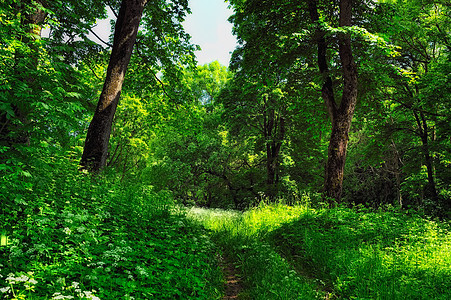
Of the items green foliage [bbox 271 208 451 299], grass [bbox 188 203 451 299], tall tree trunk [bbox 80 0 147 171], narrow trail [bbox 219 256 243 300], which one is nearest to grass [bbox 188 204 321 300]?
grass [bbox 188 203 451 299]

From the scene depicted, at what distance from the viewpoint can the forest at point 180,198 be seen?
3248mm

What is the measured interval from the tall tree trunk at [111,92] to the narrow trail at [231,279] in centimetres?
429

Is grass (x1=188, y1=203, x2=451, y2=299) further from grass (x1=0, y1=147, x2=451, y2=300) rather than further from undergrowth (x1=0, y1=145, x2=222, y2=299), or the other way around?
undergrowth (x1=0, y1=145, x2=222, y2=299)

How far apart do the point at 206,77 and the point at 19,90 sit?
2882cm

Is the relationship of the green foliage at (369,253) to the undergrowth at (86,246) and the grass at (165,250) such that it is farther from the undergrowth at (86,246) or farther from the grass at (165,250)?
the undergrowth at (86,246)

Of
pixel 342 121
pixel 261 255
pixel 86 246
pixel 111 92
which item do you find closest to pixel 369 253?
pixel 261 255

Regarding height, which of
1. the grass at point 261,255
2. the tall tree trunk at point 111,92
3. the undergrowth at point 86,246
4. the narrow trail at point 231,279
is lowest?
the narrow trail at point 231,279

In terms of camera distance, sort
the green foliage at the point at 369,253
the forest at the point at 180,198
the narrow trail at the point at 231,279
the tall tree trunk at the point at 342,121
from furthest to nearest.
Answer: the tall tree trunk at the point at 342,121 < the narrow trail at the point at 231,279 < the green foliage at the point at 369,253 < the forest at the point at 180,198

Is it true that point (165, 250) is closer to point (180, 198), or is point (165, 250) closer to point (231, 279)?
point (231, 279)

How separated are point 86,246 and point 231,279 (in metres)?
2.81

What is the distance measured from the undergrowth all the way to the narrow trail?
27cm

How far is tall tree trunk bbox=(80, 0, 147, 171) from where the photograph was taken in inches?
267

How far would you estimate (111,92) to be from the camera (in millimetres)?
7207

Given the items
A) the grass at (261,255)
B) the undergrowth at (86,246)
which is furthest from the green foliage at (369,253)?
the undergrowth at (86,246)
